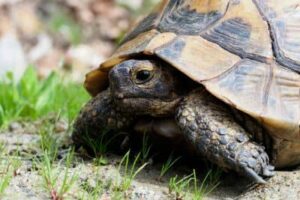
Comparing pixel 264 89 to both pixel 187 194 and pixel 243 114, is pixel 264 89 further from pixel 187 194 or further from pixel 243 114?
pixel 187 194

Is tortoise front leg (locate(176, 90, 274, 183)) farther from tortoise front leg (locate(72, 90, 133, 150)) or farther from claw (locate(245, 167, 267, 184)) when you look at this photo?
tortoise front leg (locate(72, 90, 133, 150))

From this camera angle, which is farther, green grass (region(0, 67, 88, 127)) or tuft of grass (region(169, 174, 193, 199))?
green grass (region(0, 67, 88, 127))

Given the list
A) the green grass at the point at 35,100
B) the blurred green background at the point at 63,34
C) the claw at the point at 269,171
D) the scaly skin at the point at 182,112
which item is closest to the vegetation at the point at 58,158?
the green grass at the point at 35,100

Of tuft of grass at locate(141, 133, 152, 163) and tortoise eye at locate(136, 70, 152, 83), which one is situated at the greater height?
tortoise eye at locate(136, 70, 152, 83)

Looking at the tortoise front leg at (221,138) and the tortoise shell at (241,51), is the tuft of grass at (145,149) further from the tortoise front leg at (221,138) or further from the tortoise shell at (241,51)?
the tortoise shell at (241,51)

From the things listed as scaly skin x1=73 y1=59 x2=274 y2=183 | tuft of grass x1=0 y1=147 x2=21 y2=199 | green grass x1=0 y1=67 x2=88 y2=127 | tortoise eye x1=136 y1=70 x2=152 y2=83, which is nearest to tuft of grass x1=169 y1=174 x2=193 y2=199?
scaly skin x1=73 y1=59 x2=274 y2=183

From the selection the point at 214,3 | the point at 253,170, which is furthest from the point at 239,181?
the point at 214,3

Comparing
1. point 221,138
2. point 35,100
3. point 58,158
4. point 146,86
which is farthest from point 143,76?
point 35,100

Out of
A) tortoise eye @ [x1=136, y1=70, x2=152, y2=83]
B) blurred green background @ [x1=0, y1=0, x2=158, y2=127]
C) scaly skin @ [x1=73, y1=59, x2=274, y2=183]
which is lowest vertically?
blurred green background @ [x1=0, y1=0, x2=158, y2=127]
